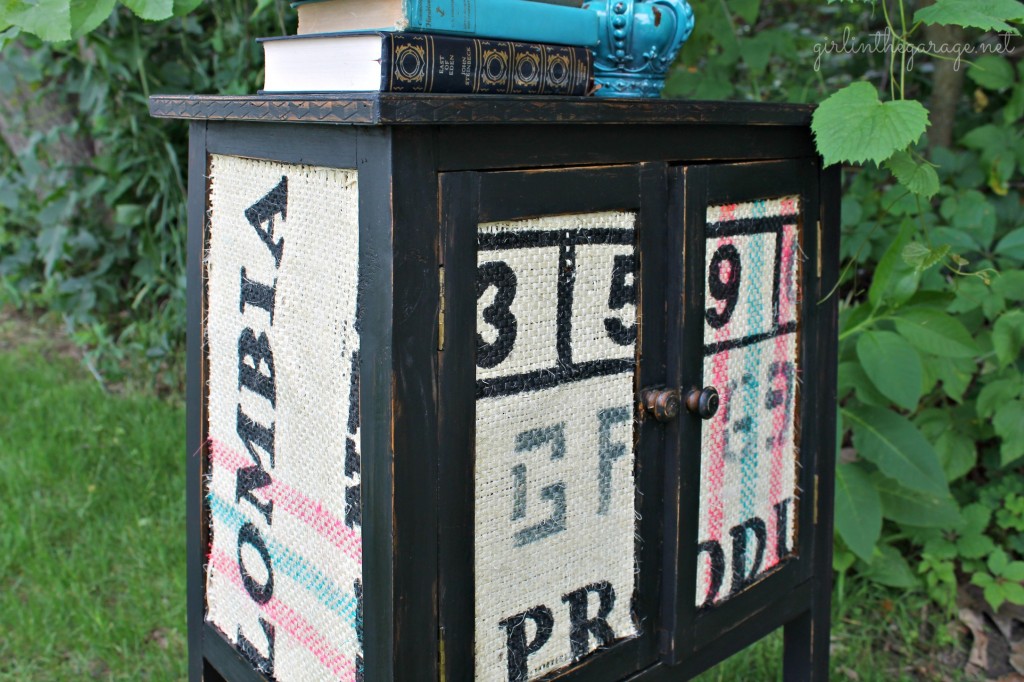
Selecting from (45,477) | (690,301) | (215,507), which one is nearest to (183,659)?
(215,507)

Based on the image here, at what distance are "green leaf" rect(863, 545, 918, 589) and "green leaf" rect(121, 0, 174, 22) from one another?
6.41ft

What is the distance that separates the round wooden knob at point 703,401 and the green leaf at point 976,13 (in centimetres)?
63

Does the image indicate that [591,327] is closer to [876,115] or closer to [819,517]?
[876,115]

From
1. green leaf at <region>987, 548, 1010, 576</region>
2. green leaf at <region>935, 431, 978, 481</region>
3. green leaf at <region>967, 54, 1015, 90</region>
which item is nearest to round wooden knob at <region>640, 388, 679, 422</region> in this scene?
green leaf at <region>935, 431, 978, 481</region>

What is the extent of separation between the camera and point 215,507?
5.07 ft

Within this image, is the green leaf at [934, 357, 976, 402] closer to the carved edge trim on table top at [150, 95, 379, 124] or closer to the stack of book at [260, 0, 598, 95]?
the stack of book at [260, 0, 598, 95]

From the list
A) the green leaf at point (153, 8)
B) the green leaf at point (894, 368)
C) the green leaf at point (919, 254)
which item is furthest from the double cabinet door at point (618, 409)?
the green leaf at point (153, 8)

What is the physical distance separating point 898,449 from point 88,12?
5.60ft

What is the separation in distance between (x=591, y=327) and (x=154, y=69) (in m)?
2.64

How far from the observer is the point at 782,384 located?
5.49 feet

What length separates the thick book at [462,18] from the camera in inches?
46.8

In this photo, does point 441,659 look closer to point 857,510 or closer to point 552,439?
point 552,439

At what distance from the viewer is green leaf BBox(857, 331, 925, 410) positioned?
1983mm

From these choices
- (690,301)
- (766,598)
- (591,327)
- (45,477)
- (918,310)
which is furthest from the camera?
(45,477)
